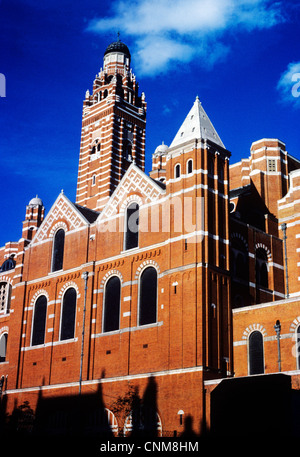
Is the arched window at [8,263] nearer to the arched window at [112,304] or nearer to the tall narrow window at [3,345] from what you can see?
the tall narrow window at [3,345]

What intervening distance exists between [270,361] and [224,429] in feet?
17.1

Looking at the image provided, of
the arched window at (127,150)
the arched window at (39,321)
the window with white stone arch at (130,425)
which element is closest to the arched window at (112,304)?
the window with white stone arch at (130,425)

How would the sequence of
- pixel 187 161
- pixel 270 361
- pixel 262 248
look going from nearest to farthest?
pixel 270 361 < pixel 187 161 < pixel 262 248

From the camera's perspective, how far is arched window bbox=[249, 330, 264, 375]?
36.7m

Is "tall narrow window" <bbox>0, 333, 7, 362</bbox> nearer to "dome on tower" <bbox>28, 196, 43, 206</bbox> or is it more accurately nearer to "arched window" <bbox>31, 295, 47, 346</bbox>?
"arched window" <bbox>31, 295, 47, 346</bbox>

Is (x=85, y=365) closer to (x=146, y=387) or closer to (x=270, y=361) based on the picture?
(x=146, y=387)

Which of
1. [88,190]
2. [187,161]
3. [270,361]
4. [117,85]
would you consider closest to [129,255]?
[187,161]

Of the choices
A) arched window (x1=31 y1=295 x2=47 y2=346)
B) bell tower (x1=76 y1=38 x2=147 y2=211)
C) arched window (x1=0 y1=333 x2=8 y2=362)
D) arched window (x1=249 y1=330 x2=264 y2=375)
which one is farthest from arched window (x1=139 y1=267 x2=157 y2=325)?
bell tower (x1=76 y1=38 x2=147 y2=211)

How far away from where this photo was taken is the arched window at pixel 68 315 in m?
45.2

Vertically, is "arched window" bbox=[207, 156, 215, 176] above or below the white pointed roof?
below

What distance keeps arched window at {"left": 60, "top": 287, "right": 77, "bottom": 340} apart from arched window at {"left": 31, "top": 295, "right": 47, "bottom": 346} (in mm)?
2328

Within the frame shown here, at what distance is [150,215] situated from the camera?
42500 millimetres

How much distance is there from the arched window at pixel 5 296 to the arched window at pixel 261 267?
22975 mm

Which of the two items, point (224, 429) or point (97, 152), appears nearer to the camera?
point (224, 429)
